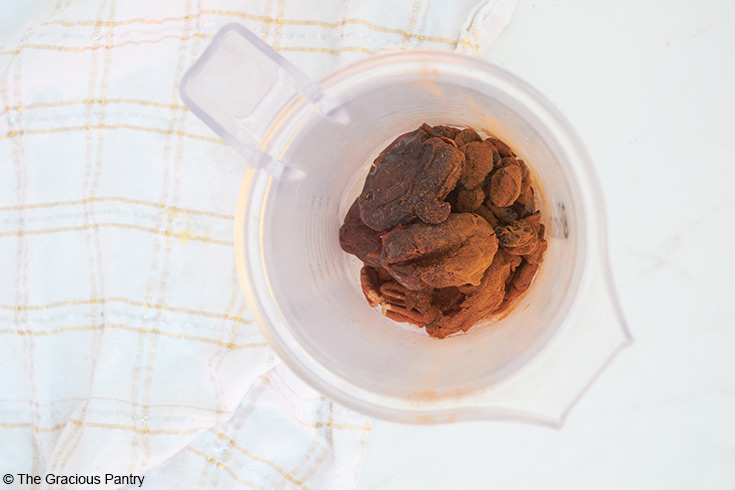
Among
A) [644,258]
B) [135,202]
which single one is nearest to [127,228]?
[135,202]

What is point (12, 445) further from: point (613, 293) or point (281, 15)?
point (613, 293)

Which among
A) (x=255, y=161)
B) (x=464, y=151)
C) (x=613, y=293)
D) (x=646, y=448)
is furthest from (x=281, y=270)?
(x=646, y=448)

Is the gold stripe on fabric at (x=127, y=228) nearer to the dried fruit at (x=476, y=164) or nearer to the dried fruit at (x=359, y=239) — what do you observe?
the dried fruit at (x=359, y=239)

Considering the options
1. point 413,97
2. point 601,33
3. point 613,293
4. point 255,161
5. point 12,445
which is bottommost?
Result: point 12,445

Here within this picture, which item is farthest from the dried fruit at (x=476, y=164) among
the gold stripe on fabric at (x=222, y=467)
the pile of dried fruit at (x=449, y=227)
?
the gold stripe on fabric at (x=222, y=467)

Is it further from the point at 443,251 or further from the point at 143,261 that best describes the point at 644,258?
the point at 143,261

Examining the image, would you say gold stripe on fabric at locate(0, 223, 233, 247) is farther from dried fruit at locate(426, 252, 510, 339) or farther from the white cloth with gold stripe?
dried fruit at locate(426, 252, 510, 339)
